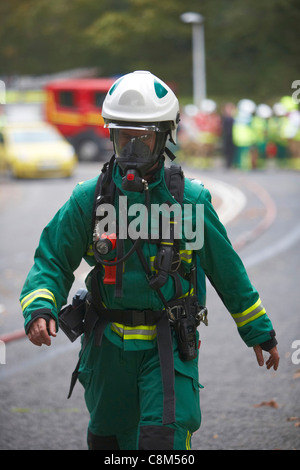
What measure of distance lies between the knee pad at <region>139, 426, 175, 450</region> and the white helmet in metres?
1.16

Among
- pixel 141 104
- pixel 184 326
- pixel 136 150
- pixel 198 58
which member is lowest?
pixel 184 326

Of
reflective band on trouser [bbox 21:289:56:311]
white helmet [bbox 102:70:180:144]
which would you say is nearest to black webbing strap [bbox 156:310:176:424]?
reflective band on trouser [bbox 21:289:56:311]

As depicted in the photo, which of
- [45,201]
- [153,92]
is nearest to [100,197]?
[153,92]

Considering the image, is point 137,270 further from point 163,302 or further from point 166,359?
point 166,359

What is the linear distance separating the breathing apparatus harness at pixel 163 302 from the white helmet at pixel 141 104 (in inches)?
7.2

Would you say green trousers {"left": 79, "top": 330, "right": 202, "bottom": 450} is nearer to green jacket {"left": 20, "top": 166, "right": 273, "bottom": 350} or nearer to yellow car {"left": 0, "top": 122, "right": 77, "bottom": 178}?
green jacket {"left": 20, "top": 166, "right": 273, "bottom": 350}

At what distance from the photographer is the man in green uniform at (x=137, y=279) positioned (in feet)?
10.7

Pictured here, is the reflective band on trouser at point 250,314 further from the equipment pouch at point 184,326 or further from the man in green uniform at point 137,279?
the equipment pouch at point 184,326

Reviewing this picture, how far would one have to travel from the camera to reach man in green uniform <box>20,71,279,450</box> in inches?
129

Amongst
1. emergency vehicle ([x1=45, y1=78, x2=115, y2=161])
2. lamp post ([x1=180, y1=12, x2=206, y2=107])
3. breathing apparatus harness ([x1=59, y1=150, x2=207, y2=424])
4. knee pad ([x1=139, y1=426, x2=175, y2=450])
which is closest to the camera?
knee pad ([x1=139, y1=426, x2=175, y2=450])

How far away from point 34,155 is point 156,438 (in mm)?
19779

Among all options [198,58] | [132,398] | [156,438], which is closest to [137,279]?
[132,398]

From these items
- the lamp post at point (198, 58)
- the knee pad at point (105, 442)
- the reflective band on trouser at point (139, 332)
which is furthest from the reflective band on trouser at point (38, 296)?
the lamp post at point (198, 58)

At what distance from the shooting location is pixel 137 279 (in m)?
3.29
